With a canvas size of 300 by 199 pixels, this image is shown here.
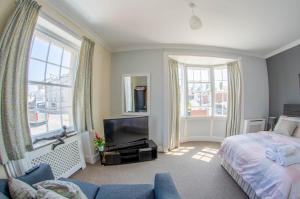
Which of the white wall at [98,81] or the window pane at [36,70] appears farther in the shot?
the white wall at [98,81]

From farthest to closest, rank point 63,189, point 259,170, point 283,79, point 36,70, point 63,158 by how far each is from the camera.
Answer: point 283,79
point 63,158
point 36,70
point 259,170
point 63,189

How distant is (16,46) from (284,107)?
495 cm

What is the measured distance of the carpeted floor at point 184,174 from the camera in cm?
219

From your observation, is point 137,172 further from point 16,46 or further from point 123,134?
point 16,46

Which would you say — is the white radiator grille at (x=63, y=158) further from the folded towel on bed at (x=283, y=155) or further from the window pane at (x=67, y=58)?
the folded towel on bed at (x=283, y=155)

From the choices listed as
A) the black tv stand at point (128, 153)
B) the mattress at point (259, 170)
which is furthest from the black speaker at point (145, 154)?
the mattress at point (259, 170)

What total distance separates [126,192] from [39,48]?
225 cm

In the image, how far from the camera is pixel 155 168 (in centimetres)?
288

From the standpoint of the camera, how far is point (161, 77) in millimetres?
3752

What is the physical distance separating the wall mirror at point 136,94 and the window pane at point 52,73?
1.56 meters

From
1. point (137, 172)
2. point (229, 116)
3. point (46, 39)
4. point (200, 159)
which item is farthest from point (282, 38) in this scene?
point (46, 39)

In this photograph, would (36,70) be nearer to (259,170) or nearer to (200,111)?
(259,170)

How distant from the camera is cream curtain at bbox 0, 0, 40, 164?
59.3 inches

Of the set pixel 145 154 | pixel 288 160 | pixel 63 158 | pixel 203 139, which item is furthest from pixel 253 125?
pixel 63 158
